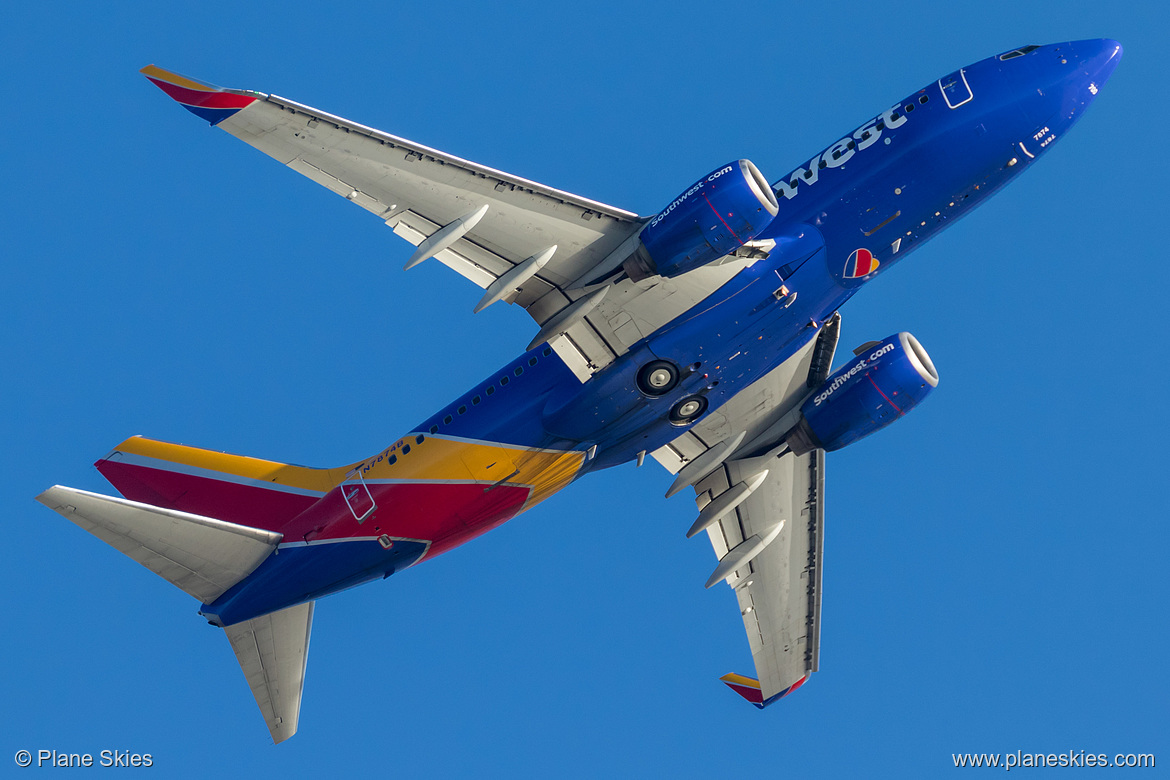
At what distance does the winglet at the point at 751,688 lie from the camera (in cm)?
3925

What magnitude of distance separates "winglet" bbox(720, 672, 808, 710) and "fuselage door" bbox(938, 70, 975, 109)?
19.5 meters

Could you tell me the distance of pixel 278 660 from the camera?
3291 centimetres

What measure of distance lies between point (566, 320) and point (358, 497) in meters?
7.35

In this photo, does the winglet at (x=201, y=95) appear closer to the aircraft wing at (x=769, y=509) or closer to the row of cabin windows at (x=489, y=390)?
the row of cabin windows at (x=489, y=390)

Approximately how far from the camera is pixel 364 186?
2898 cm

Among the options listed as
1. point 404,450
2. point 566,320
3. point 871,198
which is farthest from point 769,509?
point 404,450

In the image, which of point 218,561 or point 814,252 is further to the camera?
point 218,561

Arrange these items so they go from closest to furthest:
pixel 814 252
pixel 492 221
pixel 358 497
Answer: pixel 814 252
pixel 492 221
pixel 358 497

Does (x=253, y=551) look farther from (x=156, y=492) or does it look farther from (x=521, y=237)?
(x=521, y=237)

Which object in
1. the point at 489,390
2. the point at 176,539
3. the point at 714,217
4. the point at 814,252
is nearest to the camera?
the point at 714,217

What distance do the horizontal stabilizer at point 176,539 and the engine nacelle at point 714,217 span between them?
13.0 m

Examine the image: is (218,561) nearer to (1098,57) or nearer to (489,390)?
(489,390)

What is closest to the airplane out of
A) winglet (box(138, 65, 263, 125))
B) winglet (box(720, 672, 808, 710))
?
winglet (box(138, 65, 263, 125))

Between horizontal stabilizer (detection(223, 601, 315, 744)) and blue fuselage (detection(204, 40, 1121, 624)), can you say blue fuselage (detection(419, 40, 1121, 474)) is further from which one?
horizontal stabilizer (detection(223, 601, 315, 744))
